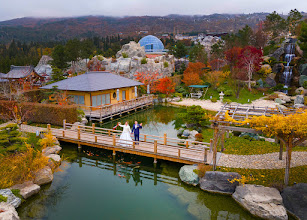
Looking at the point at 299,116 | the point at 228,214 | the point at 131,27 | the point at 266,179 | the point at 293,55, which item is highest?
the point at 131,27

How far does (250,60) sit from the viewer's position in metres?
35.7

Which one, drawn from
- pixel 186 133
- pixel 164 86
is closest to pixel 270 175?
pixel 186 133

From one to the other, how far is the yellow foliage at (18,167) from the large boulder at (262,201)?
9672 millimetres

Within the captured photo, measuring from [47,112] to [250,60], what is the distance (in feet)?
102

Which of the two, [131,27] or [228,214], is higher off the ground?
[131,27]

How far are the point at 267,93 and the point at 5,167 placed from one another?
36106 mm

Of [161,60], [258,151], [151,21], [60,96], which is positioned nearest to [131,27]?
[151,21]

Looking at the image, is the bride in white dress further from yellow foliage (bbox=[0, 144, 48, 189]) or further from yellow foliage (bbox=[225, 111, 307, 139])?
yellow foliage (bbox=[225, 111, 307, 139])

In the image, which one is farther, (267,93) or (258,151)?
(267,93)

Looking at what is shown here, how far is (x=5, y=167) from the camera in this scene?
33.2 feet

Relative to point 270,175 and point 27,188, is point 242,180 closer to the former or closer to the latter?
point 270,175

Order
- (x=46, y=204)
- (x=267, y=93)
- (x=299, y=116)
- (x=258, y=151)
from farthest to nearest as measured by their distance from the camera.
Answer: (x=267, y=93)
(x=258, y=151)
(x=46, y=204)
(x=299, y=116)

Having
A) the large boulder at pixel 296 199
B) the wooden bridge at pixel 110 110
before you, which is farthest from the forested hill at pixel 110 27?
the large boulder at pixel 296 199

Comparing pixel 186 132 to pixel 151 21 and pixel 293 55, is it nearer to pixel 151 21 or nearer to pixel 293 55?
pixel 293 55
